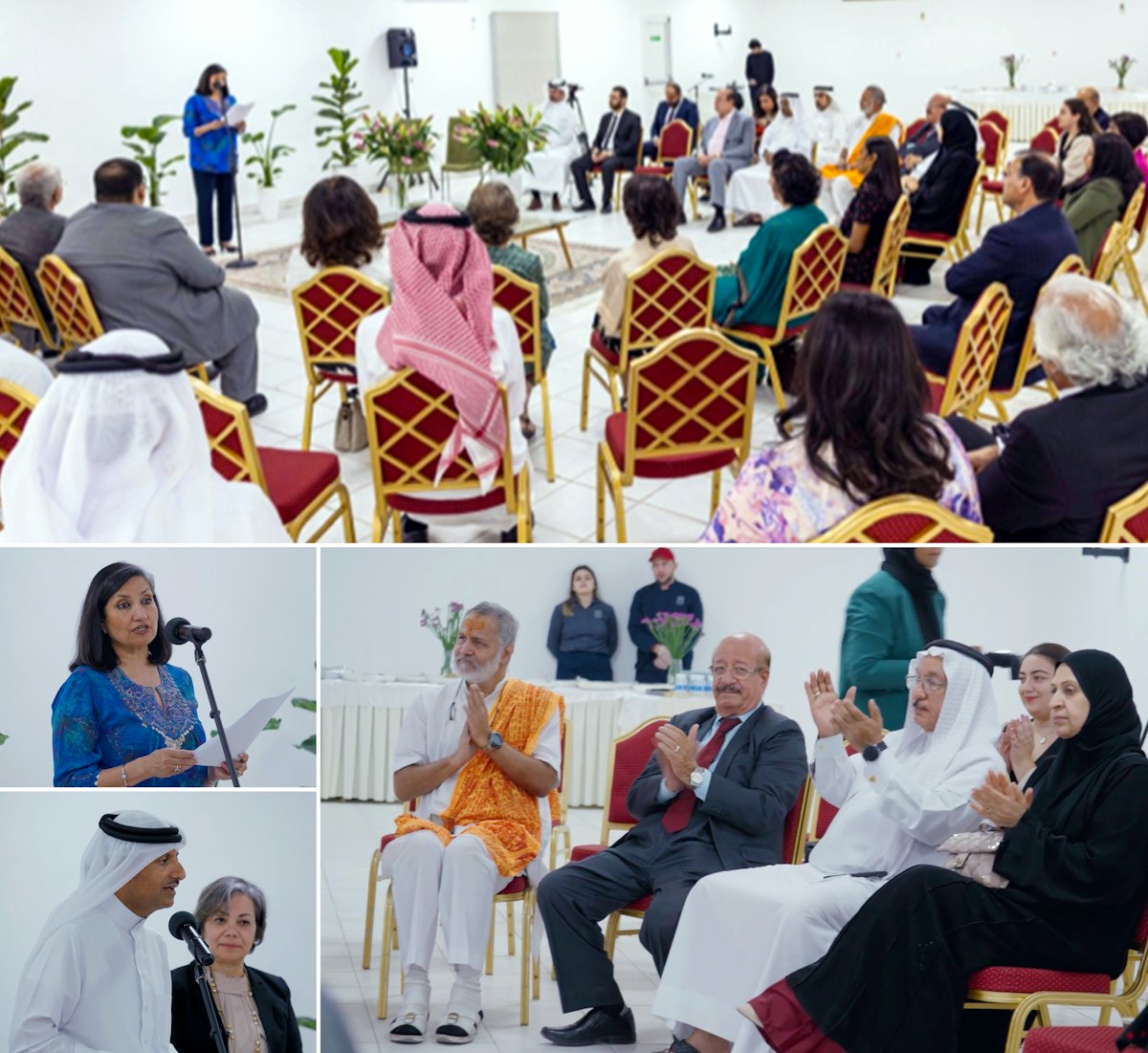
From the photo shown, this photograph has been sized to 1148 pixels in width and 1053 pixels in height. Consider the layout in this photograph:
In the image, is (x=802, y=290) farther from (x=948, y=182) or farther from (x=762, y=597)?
(x=762, y=597)

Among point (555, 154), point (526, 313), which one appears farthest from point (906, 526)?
point (555, 154)

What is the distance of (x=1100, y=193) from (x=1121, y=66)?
11444 mm

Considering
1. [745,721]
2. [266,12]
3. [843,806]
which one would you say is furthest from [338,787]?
[266,12]

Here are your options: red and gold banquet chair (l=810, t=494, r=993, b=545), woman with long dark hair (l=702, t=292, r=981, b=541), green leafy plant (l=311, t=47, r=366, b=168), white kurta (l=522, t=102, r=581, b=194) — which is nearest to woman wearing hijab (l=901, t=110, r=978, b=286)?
white kurta (l=522, t=102, r=581, b=194)

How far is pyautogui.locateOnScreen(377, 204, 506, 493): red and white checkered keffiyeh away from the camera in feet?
12.4

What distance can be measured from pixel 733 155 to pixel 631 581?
983 cm

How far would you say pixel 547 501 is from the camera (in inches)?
199

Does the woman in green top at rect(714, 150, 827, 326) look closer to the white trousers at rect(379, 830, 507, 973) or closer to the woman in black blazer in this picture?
the white trousers at rect(379, 830, 507, 973)

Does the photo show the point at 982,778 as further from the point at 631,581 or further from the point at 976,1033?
the point at 631,581

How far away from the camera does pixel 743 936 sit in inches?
68.6

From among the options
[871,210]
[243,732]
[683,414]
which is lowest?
[243,732]

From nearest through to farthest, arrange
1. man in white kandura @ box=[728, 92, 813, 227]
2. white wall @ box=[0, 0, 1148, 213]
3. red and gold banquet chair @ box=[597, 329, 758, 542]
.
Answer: red and gold banquet chair @ box=[597, 329, 758, 542], man in white kandura @ box=[728, 92, 813, 227], white wall @ box=[0, 0, 1148, 213]

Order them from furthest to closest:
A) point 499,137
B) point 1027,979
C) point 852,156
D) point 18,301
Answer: point 852,156, point 499,137, point 18,301, point 1027,979

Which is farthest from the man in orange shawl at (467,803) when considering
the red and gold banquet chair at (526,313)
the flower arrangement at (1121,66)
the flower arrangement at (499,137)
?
the flower arrangement at (1121,66)
